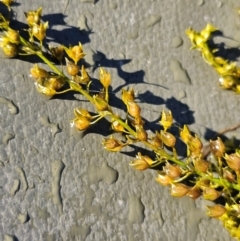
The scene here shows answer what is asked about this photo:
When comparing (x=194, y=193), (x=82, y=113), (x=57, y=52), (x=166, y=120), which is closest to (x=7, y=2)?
(x=57, y=52)

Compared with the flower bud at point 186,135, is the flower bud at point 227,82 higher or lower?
higher

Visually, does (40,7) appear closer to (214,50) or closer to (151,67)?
(151,67)

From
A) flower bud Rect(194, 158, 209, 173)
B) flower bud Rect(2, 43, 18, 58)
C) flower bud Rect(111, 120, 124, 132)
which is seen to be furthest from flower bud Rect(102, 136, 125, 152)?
flower bud Rect(2, 43, 18, 58)

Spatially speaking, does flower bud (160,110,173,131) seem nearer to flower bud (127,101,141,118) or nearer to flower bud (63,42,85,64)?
flower bud (127,101,141,118)

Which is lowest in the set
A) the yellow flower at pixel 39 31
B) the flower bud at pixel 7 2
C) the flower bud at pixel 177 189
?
the flower bud at pixel 177 189

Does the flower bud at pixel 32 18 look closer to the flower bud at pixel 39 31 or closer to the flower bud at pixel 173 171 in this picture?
the flower bud at pixel 39 31

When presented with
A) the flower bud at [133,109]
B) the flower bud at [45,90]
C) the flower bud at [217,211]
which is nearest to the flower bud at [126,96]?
the flower bud at [133,109]

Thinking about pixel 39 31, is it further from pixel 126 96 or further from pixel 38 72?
pixel 126 96
